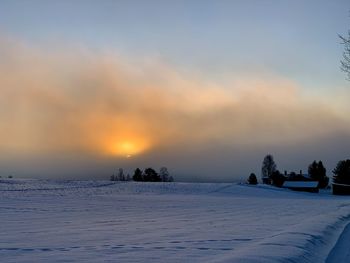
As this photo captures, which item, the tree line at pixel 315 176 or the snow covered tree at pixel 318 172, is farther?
the snow covered tree at pixel 318 172

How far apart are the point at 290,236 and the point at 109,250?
15.7 ft

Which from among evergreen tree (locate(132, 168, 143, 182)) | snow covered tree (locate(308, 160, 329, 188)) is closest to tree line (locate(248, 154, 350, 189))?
snow covered tree (locate(308, 160, 329, 188))

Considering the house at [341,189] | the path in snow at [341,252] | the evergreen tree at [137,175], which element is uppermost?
the evergreen tree at [137,175]

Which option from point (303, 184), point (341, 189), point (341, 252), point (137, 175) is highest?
point (137, 175)

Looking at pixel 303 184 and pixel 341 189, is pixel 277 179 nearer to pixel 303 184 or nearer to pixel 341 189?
pixel 303 184

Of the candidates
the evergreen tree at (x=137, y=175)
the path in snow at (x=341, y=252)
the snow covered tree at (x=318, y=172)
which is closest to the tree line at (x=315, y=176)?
the snow covered tree at (x=318, y=172)

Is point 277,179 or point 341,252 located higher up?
point 277,179

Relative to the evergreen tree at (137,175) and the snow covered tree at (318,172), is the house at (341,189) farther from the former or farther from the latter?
the evergreen tree at (137,175)

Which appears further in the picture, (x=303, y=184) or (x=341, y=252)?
(x=303, y=184)

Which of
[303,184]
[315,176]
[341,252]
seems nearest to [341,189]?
[303,184]

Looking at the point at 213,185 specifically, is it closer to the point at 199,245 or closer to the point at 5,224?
the point at 5,224

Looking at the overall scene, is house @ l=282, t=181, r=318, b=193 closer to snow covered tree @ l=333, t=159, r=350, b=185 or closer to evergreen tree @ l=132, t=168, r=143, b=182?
snow covered tree @ l=333, t=159, r=350, b=185

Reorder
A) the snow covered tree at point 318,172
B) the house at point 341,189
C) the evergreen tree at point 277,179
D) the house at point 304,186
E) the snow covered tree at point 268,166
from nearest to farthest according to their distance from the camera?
the house at point 341,189 < the house at point 304,186 < the evergreen tree at point 277,179 < the snow covered tree at point 318,172 < the snow covered tree at point 268,166

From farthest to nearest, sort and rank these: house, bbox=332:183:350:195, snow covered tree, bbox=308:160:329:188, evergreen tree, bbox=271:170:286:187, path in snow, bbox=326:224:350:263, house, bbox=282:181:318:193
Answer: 1. snow covered tree, bbox=308:160:329:188
2. evergreen tree, bbox=271:170:286:187
3. house, bbox=282:181:318:193
4. house, bbox=332:183:350:195
5. path in snow, bbox=326:224:350:263
